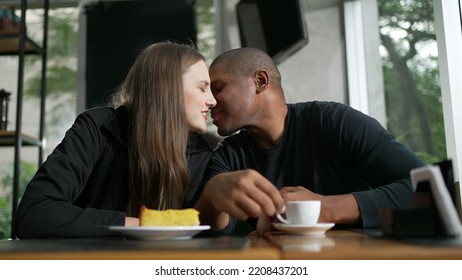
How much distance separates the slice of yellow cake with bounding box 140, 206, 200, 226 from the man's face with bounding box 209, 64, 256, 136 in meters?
0.84

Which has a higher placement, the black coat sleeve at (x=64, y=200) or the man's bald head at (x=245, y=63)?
the man's bald head at (x=245, y=63)

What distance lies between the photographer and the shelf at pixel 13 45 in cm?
264

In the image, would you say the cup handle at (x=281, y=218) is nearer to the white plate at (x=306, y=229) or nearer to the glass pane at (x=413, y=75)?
the white plate at (x=306, y=229)

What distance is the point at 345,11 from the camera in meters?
2.88

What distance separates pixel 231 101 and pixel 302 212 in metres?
0.79

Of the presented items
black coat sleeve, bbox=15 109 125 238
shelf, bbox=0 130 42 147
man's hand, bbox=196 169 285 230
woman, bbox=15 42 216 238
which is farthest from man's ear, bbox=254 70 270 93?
shelf, bbox=0 130 42 147

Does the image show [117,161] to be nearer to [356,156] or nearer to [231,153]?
[231,153]

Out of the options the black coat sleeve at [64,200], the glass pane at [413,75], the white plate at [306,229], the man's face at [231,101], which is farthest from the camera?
the glass pane at [413,75]

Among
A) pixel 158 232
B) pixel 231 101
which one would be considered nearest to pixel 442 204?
pixel 158 232

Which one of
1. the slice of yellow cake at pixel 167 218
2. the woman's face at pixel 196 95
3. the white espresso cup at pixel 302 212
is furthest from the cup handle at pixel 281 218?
the woman's face at pixel 196 95

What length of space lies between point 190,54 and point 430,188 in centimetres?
84

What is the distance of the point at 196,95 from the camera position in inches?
51.6

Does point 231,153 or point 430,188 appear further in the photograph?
point 231,153
